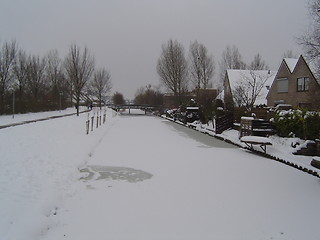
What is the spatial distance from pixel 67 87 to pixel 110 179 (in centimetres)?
4696

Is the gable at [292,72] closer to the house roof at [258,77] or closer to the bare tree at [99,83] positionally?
the house roof at [258,77]

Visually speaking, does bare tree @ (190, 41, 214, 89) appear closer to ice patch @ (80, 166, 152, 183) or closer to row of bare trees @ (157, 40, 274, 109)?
row of bare trees @ (157, 40, 274, 109)

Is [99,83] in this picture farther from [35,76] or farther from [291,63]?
[291,63]

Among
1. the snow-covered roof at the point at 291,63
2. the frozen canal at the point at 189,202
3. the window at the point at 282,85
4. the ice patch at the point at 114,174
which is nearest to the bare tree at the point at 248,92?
the window at the point at 282,85

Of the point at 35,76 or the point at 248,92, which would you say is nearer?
the point at 248,92

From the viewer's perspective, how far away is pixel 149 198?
18.3 feet

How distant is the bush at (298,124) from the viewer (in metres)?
10.9

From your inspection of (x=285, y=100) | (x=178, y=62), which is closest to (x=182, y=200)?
(x=285, y=100)

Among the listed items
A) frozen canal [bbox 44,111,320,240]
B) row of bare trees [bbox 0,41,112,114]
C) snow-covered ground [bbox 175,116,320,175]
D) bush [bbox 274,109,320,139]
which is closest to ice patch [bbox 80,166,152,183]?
frozen canal [bbox 44,111,320,240]

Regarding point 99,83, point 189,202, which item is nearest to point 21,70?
point 99,83

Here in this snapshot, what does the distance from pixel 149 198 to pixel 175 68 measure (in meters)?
44.0

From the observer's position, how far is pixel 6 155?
26.2ft

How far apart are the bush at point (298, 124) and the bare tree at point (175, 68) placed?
114ft

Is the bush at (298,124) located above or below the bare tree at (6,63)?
below
